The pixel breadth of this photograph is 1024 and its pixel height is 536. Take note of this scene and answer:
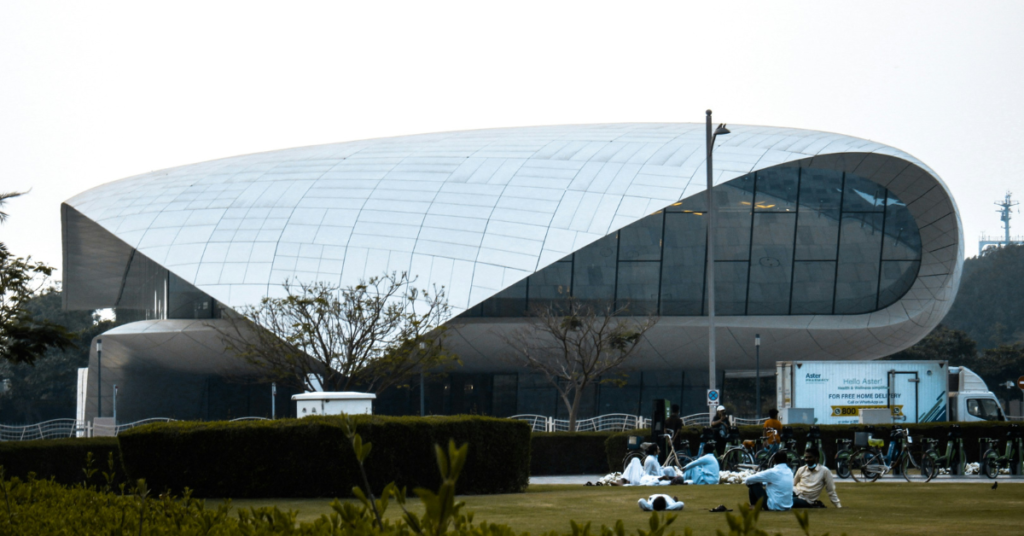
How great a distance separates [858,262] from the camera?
3947 centimetres

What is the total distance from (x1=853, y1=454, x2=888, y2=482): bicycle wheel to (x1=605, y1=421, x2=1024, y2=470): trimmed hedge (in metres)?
3.65

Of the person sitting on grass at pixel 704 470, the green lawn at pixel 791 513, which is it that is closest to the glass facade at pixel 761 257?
the person sitting on grass at pixel 704 470

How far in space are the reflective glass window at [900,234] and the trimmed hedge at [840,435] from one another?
1451 cm

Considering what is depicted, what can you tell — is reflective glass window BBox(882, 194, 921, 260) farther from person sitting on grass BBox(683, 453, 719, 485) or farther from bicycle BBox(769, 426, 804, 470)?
person sitting on grass BBox(683, 453, 719, 485)

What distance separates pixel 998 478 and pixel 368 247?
22.1 meters

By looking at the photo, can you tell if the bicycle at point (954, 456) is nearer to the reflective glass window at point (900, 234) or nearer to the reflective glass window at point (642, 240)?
the reflective glass window at point (642, 240)

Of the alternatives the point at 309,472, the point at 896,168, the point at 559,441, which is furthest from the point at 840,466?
the point at 896,168

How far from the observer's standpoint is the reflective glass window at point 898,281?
39.7 metres

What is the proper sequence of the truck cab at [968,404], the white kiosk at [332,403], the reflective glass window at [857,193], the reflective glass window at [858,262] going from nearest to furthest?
1. the white kiosk at [332,403]
2. the truck cab at [968,404]
3. the reflective glass window at [857,193]
4. the reflective glass window at [858,262]

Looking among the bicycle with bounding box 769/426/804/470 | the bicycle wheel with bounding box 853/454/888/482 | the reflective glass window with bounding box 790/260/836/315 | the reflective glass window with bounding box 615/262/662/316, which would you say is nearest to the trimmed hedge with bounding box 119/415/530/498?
the bicycle with bounding box 769/426/804/470

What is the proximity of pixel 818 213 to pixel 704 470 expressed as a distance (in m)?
21.7

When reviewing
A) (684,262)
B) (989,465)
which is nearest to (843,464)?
(989,465)

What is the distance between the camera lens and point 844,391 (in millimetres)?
30156

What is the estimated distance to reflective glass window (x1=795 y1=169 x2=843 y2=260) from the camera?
128 feet
